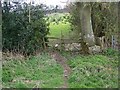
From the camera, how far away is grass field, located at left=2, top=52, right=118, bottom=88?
5.94 meters

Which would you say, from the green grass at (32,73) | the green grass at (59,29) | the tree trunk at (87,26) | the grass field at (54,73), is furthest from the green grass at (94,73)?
the green grass at (59,29)

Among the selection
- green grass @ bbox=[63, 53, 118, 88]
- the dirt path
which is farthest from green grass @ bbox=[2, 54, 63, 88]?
green grass @ bbox=[63, 53, 118, 88]

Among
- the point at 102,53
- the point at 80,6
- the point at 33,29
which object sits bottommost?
the point at 102,53

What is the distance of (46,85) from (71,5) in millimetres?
5532

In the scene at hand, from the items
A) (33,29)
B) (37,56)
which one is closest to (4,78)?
(37,56)

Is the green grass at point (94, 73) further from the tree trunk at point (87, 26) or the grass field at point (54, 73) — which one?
the tree trunk at point (87, 26)

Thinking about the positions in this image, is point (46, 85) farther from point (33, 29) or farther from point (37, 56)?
point (33, 29)

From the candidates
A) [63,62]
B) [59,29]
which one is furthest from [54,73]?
[59,29]

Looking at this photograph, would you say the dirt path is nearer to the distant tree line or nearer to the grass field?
the grass field

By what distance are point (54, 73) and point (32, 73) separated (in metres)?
0.54

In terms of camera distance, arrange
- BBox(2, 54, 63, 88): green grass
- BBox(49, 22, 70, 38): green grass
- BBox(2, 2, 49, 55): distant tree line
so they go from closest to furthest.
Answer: BBox(2, 54, 63, 88): green grass, BBox(2, 2, 49, 55): distant tree line, BBox(49, 22, 70, 38): green grass

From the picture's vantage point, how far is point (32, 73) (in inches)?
267

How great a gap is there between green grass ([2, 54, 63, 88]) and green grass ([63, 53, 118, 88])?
0.36 m

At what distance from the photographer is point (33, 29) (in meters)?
9.36
